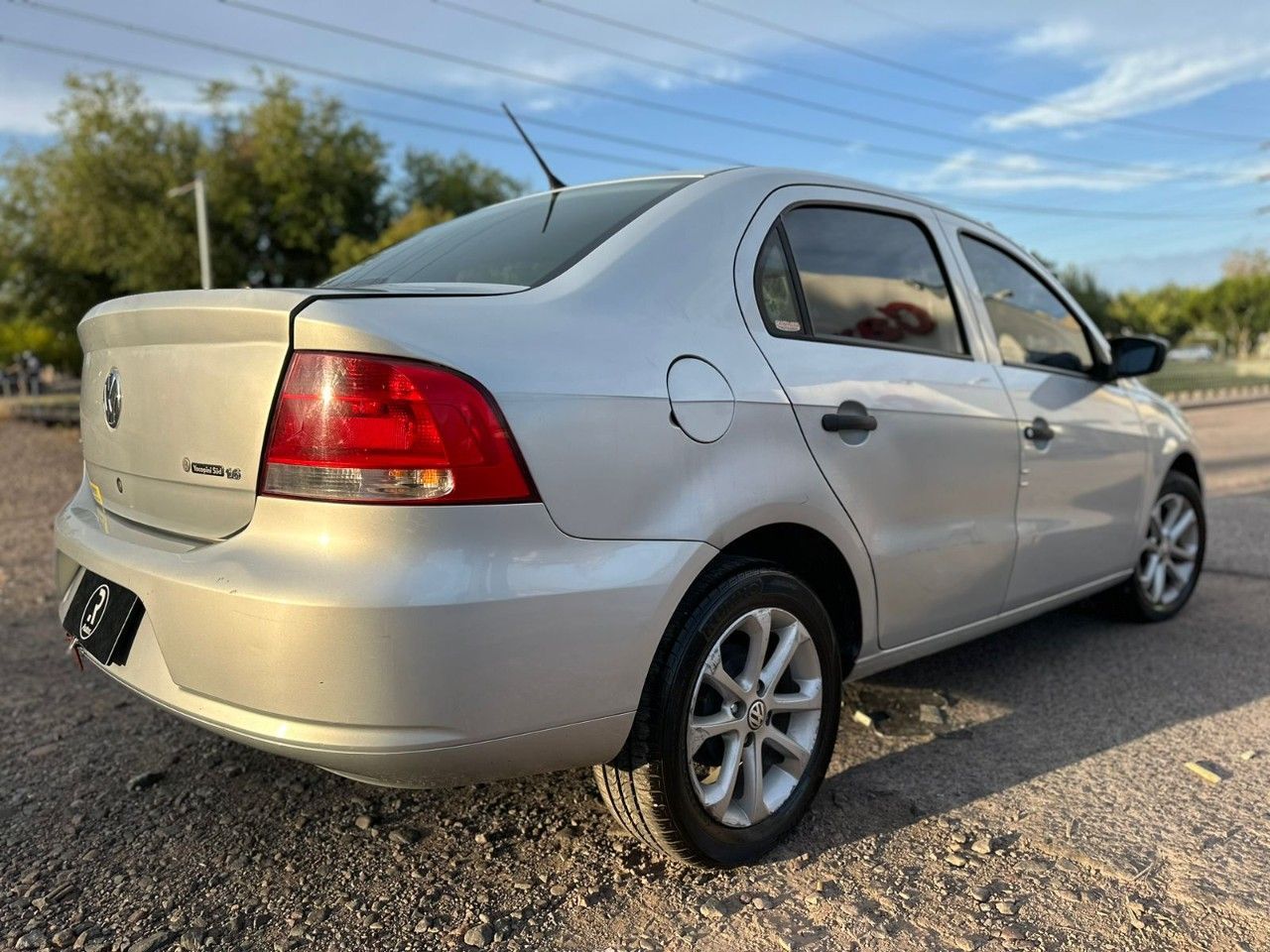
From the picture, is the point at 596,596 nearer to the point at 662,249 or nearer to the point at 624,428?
the point at 624,428

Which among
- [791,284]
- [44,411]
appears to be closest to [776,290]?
[791,284]

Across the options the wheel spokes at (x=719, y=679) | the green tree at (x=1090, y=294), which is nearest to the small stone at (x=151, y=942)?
the wheel spokes at (x=719, y=679)

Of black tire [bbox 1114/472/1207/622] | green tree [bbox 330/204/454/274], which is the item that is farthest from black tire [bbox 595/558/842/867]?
green tree [bbox 330/204/454/274]

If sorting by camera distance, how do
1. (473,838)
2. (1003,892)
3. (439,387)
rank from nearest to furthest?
(439,387) → (1003,892) → (473,838)

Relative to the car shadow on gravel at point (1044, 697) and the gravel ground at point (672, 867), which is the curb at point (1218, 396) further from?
the gravel ground at point (672, 867)

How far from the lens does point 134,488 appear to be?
229 cm

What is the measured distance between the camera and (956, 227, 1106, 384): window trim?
3330mm

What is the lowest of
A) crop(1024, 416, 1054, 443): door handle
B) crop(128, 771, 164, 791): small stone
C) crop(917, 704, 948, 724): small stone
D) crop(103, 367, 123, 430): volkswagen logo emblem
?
crop(128, 771, 164, 791): small stone

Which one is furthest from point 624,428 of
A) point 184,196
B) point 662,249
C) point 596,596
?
point 184,196

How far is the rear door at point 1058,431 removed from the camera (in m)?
3.29

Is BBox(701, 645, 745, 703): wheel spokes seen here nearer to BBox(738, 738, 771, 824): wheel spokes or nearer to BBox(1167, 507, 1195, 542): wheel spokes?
BBox(738, 738, 771, 824): wheel spokes

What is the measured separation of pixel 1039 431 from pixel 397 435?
2303mm

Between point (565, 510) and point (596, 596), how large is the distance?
0.18 meters

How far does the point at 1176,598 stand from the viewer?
445 centimetres
